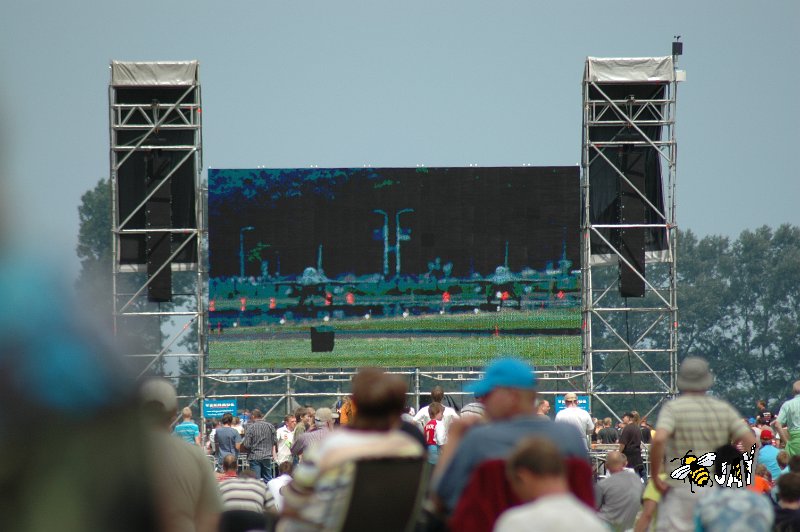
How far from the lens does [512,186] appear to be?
2683 cm

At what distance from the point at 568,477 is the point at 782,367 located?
267ft

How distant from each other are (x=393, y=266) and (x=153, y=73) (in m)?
6.25

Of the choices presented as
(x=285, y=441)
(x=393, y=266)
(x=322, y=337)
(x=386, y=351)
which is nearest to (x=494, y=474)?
(x=285, y=441)

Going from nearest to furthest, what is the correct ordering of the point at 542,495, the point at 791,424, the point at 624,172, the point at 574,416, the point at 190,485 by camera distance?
the point at 542,495 < the point at 190,485 < the point at 791,424 < the point at 574,416 < the point at 624,172

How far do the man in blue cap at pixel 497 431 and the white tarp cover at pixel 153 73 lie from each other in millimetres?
22453

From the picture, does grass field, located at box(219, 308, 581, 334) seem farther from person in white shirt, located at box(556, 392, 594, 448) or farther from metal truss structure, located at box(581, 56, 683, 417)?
person in white shirt, located at box(556, 392, 594, 448)

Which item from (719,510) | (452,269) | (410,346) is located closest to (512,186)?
(452,269)

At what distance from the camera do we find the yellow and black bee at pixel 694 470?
7.05 metres

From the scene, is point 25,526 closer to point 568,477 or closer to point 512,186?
point 568,477

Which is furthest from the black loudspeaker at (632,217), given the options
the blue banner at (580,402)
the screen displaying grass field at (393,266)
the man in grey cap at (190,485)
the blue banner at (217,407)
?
the man in grey cap at (190,485)

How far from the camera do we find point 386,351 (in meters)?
27.0

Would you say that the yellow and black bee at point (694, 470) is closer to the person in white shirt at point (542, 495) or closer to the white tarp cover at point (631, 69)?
the person in white shirt at point (542, 495)

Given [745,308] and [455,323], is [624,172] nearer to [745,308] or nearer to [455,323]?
[455,323]

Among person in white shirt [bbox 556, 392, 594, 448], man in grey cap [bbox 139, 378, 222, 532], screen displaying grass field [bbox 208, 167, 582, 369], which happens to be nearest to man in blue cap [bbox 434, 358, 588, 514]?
man in grey cap [bbox 139, 378, 222, 532]
